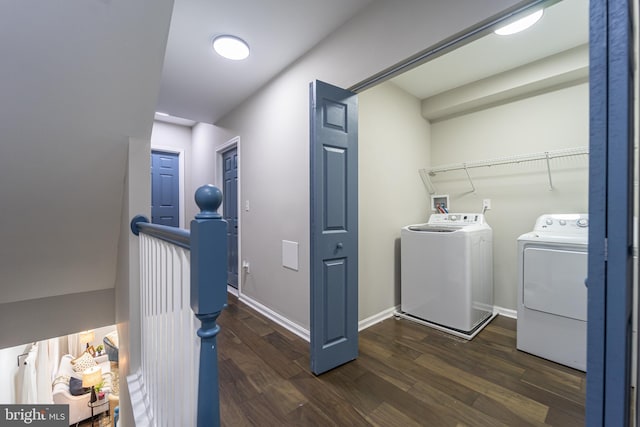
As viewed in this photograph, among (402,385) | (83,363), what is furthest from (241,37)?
(83,363)

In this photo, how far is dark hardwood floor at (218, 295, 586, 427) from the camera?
1380mm

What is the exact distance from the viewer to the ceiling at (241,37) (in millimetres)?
1706

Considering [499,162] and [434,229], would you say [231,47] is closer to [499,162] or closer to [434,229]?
[434,229]

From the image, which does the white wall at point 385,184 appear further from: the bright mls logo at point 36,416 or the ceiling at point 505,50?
the bright mls logo at point 36,416

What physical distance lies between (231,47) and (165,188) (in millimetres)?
3112

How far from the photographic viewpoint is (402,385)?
5.33 feet

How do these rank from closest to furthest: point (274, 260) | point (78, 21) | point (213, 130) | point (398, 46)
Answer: point (78, 21), point (398, 46), point (274, 260), point (213, 130)

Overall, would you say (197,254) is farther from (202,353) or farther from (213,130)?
(213,130)

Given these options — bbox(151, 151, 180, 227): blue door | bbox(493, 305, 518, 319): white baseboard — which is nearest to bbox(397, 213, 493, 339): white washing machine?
bbox(493, 305, 518, 319): white baseboard

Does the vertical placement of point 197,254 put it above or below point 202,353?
above

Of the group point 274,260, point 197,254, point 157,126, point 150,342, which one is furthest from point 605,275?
point 157,126

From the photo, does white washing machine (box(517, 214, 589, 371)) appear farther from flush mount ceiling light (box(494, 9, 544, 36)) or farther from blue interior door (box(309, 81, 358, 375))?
flush mount ceiling light (box(494, 9, 544, 36))

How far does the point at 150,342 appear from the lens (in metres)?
1.30

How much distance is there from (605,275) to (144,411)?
199 centimetres
